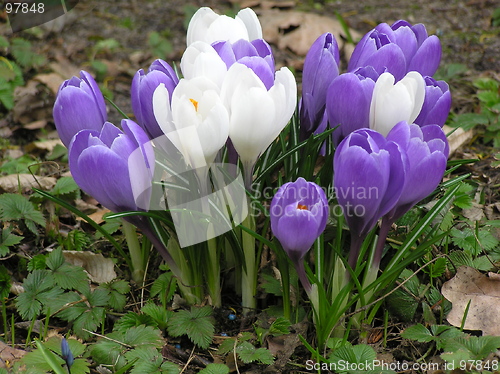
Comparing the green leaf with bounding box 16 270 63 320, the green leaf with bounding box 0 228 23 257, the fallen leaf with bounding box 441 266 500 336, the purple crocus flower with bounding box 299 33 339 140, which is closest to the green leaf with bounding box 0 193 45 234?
the green leaf with bounding box 0 228 23 257

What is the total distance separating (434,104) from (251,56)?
0.49 metres

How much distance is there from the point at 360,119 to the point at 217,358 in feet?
2.49

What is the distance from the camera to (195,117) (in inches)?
50.5

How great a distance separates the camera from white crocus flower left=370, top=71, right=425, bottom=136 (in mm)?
1313

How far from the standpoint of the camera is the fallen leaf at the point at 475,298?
1.58 m

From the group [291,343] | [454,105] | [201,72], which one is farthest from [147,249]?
[454,105]

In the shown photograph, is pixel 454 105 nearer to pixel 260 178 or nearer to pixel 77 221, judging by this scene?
pixel 260 178

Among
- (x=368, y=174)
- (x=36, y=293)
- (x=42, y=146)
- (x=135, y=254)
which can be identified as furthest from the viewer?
(x=42, y=146)

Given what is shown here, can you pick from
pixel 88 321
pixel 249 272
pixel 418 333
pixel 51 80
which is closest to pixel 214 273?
pixel 249 272

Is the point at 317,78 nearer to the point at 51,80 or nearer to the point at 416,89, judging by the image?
the point at 416,89

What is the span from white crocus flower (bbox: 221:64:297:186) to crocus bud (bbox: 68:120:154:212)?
229 millimetres

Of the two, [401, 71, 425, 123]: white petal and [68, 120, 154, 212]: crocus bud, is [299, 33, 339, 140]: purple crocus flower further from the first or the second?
[68, 120, 154, 212]: crocus bud

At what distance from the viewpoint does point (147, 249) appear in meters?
1.79

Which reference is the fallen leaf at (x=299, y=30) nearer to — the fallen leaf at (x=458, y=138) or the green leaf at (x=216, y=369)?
the fallen leaf at (x=458, y=138)
